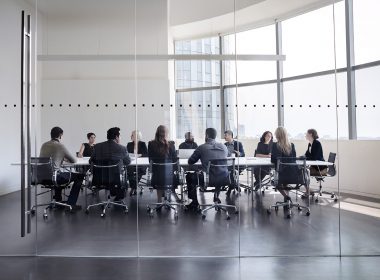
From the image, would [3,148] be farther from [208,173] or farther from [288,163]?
[288,163]

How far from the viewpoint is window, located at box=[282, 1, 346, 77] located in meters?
4.06

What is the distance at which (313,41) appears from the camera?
13.6 feet

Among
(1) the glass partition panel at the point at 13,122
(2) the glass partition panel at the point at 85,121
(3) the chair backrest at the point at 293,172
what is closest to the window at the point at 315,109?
(3) the chair backrest at the point at 293,172

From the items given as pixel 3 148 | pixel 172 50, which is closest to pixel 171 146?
pixel 172 50

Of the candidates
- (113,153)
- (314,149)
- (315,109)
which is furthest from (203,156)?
(315,109)

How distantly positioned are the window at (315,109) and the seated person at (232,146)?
24.2 inches

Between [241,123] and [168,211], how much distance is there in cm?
137

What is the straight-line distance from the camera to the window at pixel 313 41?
4.06m

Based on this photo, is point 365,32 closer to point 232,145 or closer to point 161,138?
point 232,145

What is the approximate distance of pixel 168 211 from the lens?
3.97 metres

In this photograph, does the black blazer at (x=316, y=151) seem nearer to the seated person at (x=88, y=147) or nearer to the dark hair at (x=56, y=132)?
the seated person at (x=88, y=147)

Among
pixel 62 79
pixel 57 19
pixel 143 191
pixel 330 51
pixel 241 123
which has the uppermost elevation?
pixel 57 19

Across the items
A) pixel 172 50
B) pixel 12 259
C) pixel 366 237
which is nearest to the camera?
pixel 12 259

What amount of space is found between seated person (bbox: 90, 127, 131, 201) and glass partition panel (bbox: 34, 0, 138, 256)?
0.01m
